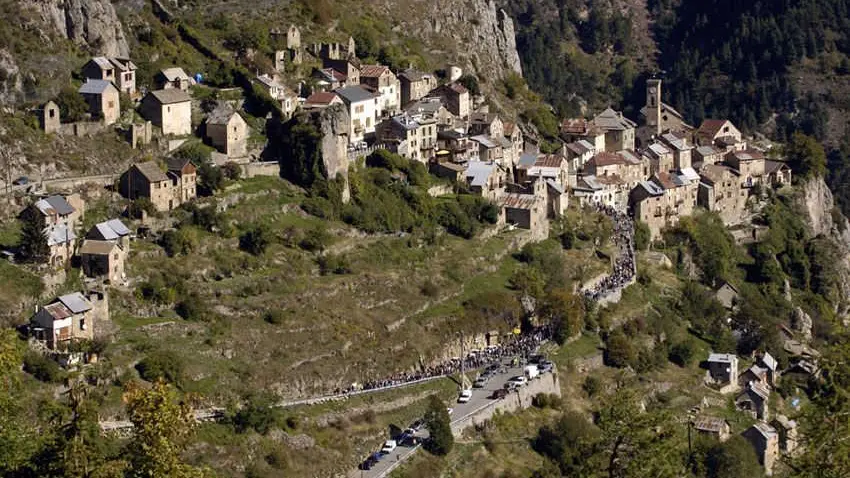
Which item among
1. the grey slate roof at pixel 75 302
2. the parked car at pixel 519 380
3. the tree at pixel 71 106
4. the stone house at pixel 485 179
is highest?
the tree at pixel 71 106

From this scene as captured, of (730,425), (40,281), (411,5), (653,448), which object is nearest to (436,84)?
(411,5)

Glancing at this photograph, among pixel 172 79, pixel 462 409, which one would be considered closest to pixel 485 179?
pixel 172 79

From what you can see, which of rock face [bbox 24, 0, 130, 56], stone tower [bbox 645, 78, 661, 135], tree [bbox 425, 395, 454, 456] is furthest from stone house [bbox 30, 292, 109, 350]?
stone tower [bbox 645, 78, 661, 135]

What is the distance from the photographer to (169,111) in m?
71.6

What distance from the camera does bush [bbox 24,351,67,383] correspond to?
5419 cm

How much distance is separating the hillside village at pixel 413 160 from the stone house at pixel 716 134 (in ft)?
0.39

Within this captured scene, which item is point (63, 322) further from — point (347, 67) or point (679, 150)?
point (679, 150)

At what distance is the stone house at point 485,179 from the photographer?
260 feet

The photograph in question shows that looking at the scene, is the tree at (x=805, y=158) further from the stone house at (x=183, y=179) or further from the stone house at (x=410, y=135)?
the stone house at (x=183, y=179)

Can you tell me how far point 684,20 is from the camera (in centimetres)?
16375

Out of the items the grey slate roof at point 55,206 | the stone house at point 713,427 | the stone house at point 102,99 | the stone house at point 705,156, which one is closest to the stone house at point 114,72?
the stone house at point 102,99

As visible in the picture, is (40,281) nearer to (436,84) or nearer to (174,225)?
(174,225)

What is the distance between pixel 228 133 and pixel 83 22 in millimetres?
8209

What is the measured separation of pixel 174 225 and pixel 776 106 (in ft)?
274
